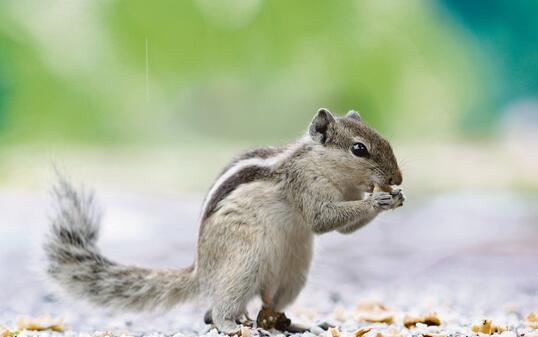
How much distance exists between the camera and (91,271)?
270 cm

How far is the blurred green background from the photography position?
18.0 feet

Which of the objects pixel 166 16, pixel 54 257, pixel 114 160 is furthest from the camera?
pixel 114 160

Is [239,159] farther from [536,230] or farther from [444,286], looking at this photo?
[536,230]

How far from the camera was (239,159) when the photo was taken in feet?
8.67

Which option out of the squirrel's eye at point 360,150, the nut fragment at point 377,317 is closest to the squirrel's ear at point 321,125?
the squirrel's eye at point 360,150

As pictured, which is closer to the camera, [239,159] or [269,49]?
[239,159]

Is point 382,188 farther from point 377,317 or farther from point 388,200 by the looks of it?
point 377,317

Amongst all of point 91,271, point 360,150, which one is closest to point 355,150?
point 360,150

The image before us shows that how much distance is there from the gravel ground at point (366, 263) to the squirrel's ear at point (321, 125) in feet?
1.26

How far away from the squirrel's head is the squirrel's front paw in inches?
2.4

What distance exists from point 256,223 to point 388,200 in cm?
42

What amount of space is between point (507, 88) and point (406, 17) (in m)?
1.14

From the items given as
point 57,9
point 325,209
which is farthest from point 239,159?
point 57,9

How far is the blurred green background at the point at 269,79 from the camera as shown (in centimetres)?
547
